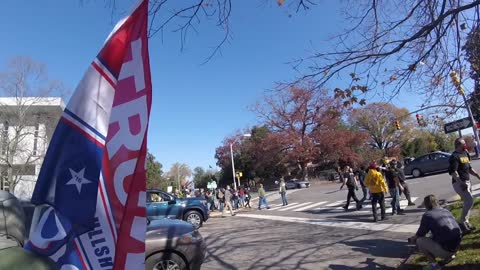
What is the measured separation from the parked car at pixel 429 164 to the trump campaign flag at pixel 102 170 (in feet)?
92.7

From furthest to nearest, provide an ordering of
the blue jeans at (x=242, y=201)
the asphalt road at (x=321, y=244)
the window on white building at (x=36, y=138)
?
the window on white building at (x=36, y=138)
the blue jeans at (x=242, y=201)
the asphalt road at (x=321, y=244)

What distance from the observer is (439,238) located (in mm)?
5629

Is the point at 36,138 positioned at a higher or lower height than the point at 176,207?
higher

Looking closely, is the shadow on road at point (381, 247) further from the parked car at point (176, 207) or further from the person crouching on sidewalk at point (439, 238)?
the parked car at point (176, 207)

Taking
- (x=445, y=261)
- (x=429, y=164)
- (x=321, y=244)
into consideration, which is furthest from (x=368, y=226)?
(x=429, y=164)

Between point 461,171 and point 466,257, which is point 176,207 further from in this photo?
point 466,257

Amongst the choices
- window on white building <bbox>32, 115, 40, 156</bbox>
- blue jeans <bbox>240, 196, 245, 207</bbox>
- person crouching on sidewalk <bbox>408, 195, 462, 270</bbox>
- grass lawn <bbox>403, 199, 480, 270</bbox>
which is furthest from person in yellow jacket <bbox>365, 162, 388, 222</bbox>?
window on white building <bbox>32, 115, 40, 156</bbox>

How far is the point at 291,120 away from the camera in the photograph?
51125 millimetres

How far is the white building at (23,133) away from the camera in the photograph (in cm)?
3841

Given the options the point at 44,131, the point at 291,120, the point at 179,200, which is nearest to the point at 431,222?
the point at 179,200

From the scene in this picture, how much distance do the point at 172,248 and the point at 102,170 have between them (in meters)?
5.23

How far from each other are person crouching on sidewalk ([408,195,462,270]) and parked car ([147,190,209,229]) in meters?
11.2

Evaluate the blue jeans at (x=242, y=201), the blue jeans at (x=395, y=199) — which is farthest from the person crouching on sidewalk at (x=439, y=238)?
the blue jeans at (x=242, y=201)

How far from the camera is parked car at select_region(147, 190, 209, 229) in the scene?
15703mm
